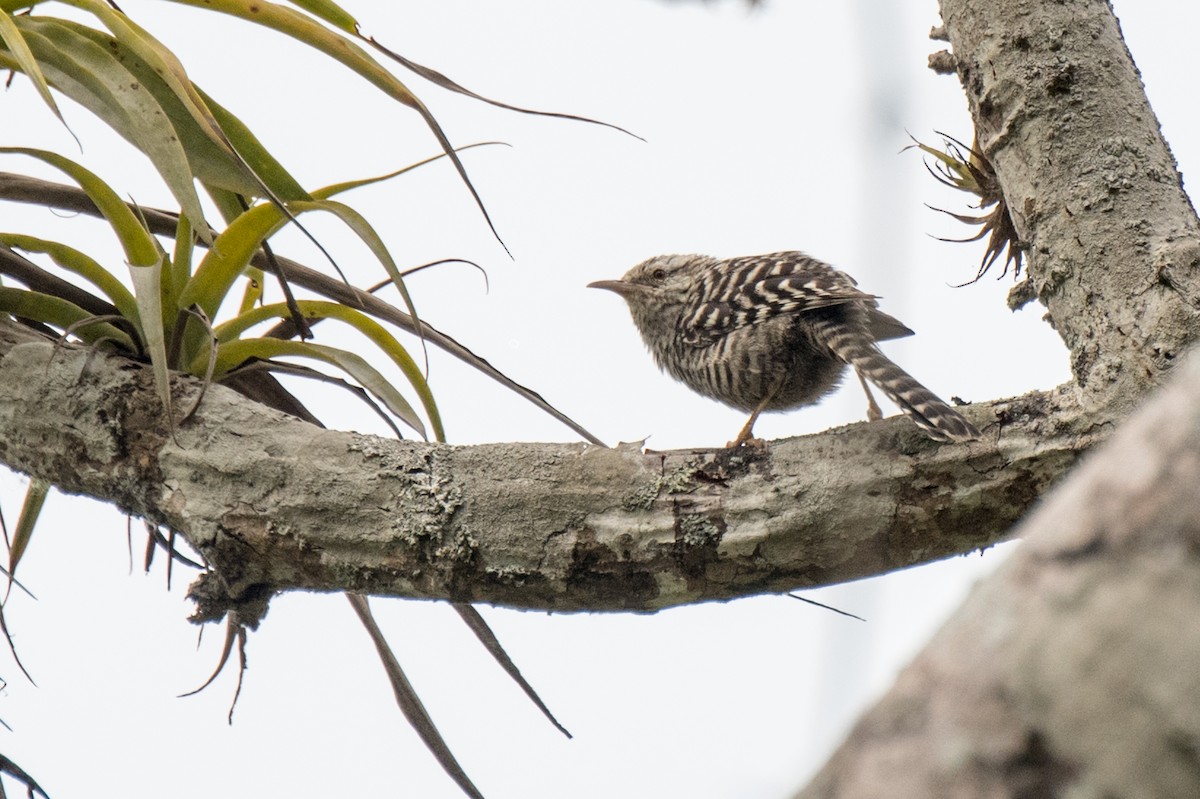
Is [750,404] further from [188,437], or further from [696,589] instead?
[188,437]

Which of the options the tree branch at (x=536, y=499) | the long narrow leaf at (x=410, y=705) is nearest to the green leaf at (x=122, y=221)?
the tree branch at (x=536, y=499)

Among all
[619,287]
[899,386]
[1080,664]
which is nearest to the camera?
[1080,664]

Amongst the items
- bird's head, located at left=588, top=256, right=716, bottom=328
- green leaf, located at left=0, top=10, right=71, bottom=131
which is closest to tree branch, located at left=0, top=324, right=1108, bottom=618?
green leaf, located at left=0, top=10, right=71, bottom=131

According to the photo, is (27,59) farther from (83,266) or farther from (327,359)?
(327,359)

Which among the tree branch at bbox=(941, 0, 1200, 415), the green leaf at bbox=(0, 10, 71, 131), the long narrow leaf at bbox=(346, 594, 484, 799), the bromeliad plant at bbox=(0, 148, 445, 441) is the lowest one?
the long narrow leaf at bbox=(346, 594, 484, 799)

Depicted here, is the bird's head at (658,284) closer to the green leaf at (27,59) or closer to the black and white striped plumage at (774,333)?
the black and white striped plumage at (774,333)

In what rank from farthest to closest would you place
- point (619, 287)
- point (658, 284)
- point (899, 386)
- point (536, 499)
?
point (619, 287)
point (658, 284)
point (899, 386)
point (536, 499)

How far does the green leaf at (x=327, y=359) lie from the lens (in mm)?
2695

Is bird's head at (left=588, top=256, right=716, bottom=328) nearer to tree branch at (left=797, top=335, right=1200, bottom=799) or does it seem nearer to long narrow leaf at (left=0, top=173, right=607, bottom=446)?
long narrow leaf at (left=0, top=173, right=607, bottom=446)

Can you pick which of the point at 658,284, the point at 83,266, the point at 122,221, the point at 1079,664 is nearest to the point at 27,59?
the point at 122,221

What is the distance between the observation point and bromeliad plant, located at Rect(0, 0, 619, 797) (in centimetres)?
243

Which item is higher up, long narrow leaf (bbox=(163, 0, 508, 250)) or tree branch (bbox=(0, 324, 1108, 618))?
long narrow leaf (bbox=(163, 0, 508, 250))

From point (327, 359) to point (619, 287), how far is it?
2.83 meters

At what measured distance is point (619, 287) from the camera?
5426 mm
